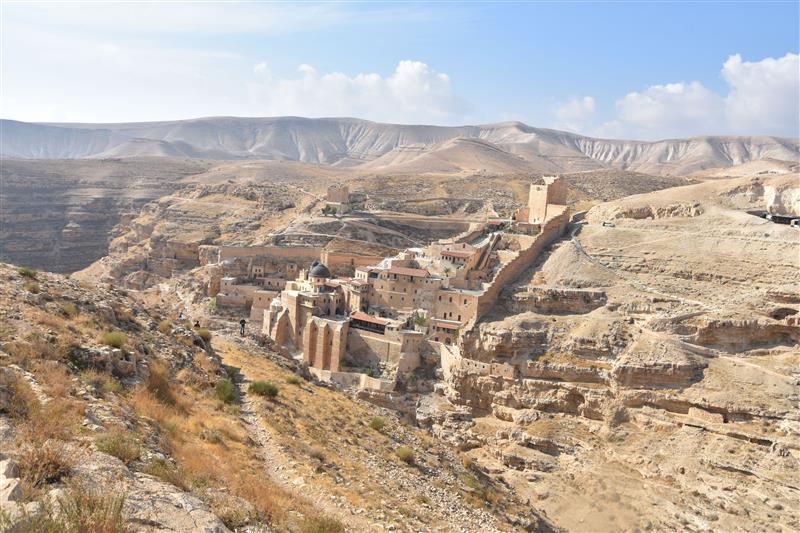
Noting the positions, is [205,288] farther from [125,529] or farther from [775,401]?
[125,529]

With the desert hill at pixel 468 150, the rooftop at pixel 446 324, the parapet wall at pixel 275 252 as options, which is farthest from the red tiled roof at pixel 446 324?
the desert hill at pixel 468 150

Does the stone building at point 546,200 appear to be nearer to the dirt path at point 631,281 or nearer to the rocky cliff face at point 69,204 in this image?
the dirt path at point 631,281

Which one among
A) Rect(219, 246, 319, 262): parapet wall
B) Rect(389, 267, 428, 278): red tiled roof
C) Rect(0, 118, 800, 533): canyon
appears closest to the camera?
Rect(0, 118, 800, 533): canyon

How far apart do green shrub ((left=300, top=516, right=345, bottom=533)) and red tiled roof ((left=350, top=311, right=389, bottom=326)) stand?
69.0 ft

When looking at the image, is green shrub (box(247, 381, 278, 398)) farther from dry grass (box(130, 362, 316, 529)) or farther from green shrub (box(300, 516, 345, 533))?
green shrub (box(300, 516, 345, 533))

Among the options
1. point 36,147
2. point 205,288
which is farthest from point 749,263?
point 36,147

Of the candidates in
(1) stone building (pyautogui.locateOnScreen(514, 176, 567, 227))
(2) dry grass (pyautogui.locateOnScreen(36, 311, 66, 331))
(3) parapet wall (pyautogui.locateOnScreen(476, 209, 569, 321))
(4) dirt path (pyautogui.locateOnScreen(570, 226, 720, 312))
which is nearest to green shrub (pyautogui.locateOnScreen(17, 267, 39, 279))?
(2) dry grass (pyautogui.locateOnScreen(36, 311, 66, 331))

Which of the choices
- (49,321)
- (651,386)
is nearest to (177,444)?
(49,321)

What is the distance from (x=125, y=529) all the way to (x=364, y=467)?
7.00m

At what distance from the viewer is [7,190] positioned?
8188 cm

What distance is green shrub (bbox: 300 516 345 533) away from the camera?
22.9 feet

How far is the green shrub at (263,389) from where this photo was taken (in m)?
13.2

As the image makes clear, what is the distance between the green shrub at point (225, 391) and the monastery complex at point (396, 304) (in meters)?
14.2

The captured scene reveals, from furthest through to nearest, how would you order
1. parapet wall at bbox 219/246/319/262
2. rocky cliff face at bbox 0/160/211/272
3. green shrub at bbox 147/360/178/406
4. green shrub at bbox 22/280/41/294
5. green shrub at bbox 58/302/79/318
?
rocky cliff face at bbox 0/160/211/272, parapet wall at bbox 219/246/319/262, green shrub at bbox 22/280/41/294, green shrub at bbox 58/302/79/318, green shrub at bbox 147/360/178/406
